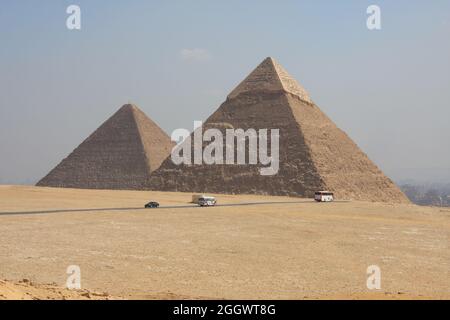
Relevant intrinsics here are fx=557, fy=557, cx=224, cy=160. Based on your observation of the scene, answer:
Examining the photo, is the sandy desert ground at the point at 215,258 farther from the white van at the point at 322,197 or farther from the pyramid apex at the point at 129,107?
the pyramid apex at the point at 129,107

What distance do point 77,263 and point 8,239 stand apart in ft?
18.4

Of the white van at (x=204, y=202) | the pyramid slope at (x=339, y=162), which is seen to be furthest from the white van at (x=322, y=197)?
the white van at (x=204, y=202)

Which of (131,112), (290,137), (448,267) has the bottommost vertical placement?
(448,267)

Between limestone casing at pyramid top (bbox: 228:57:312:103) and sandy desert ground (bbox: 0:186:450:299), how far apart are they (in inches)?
2303

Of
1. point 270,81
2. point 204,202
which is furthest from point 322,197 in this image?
point 270,81

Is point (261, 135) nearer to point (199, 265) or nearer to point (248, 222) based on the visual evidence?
point (248, 222)

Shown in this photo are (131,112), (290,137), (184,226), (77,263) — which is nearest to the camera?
(77,263)

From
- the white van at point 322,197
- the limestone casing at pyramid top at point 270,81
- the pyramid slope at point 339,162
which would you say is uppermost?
the limestone casing at pyramid top at point 270,81

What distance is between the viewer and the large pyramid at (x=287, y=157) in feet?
229

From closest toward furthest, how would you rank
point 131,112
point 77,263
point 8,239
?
point 77,263 → point 8,239 → point 131,112

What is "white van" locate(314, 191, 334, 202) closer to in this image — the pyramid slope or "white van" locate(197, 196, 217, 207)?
the pyramid slope

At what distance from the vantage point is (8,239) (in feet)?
64.3

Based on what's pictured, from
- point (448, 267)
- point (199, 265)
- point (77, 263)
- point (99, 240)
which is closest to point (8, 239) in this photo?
point (99, 240)

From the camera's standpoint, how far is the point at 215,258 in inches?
658
